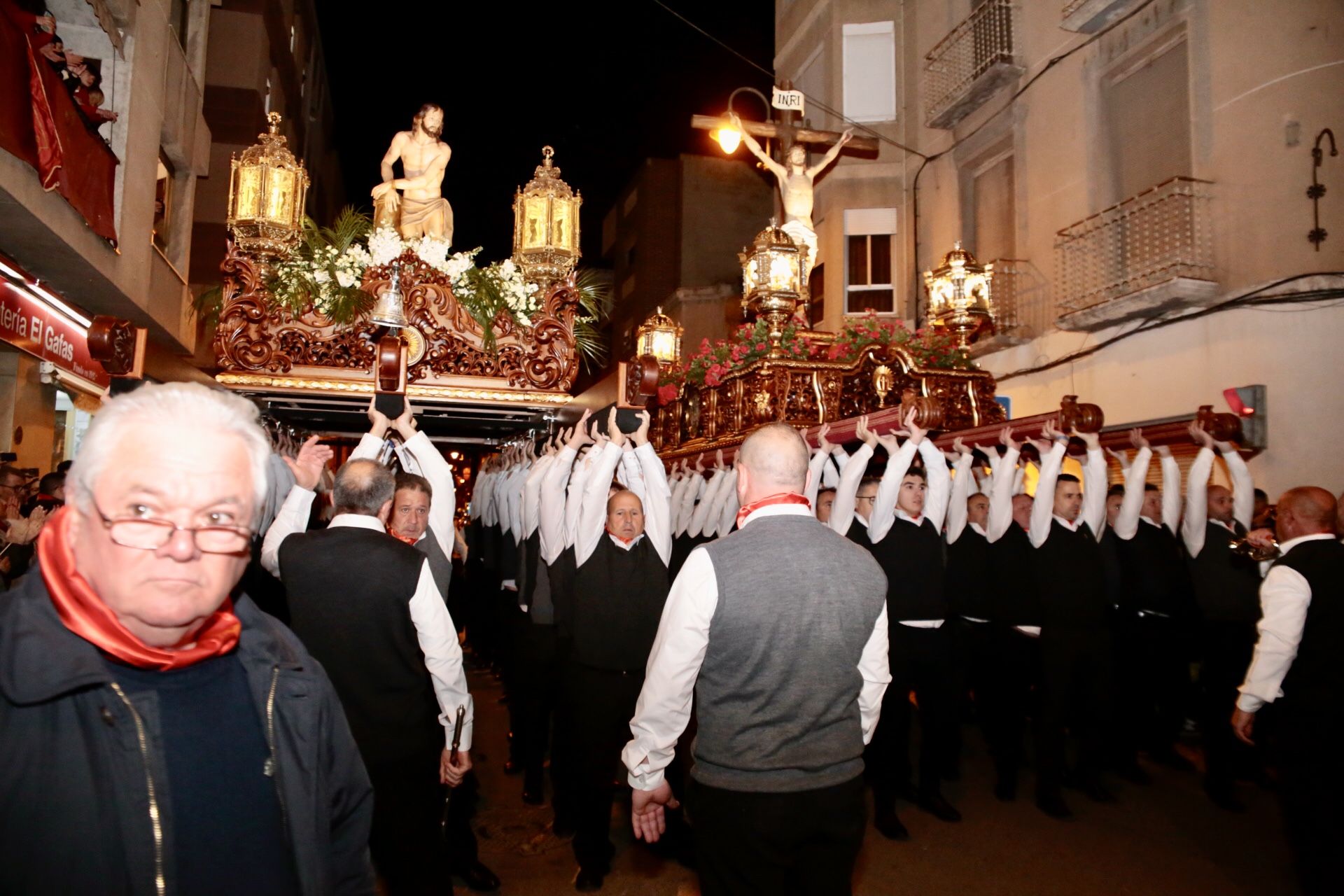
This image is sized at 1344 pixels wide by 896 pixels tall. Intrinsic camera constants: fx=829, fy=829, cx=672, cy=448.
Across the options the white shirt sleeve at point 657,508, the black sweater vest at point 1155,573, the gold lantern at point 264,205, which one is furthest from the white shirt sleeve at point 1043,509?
the gold lantern at point 264,205

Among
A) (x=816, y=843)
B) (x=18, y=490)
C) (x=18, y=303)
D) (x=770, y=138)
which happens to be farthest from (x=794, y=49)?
(x=816, y=843)

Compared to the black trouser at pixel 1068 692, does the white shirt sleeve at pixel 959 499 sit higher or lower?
higher

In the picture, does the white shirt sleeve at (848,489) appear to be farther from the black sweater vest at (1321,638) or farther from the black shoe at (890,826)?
the black sweater vest at (1321,638)

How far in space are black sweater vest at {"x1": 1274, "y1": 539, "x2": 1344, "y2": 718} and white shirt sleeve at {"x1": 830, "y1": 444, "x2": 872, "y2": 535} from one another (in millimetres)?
2113

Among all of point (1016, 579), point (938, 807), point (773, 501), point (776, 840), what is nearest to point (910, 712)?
point (938, 807)

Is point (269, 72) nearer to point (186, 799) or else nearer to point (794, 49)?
point (794, 49)

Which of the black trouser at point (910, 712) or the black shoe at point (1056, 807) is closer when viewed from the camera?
the black trouser at point (910, 712)

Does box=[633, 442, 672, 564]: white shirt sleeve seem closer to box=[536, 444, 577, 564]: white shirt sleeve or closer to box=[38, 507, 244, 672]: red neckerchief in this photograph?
box=[536, 444, 577, 564]: white shirt sleeve

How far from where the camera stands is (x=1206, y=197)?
9047 mm

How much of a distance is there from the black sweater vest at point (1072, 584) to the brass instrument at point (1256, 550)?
86 cm

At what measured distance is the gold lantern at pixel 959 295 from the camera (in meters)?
8.10

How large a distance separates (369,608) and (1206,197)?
973cm

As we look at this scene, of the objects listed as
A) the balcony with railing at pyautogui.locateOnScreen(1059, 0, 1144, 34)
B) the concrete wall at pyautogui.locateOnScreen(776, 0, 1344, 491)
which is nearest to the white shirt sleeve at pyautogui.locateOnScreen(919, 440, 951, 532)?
the concrete wall at pyautogui.locateOnScreen(776, 0, 1344, 491)

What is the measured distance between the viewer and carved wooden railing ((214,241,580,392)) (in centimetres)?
414
